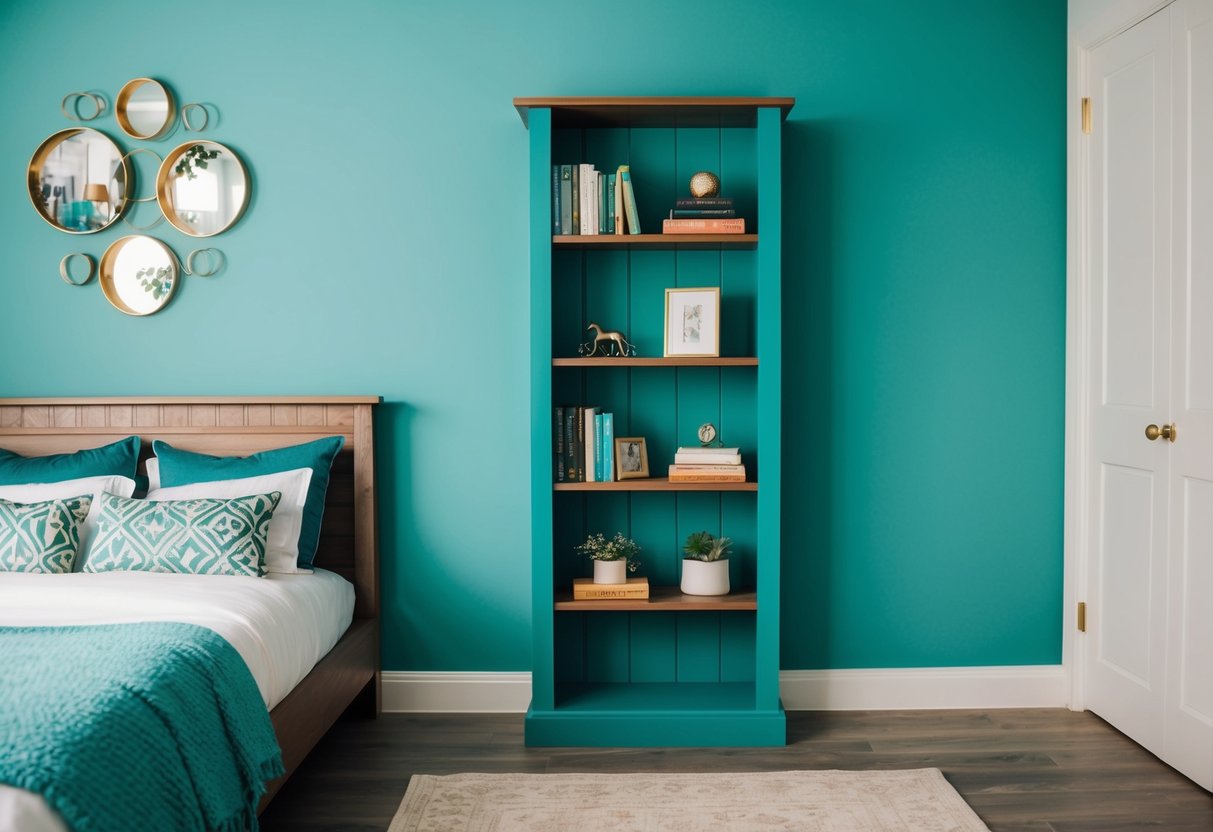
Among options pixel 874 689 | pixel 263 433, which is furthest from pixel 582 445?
pixel 874 689

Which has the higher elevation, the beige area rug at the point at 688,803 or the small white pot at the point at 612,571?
the small white pot at the point at 612,571

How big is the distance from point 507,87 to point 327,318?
39.0 inches

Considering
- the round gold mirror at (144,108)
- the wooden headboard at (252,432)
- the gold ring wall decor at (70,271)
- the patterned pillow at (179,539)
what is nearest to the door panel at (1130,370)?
the wooden headboard at (252,432)

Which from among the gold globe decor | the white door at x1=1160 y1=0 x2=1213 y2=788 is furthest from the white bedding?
the white door at x1=1160 y1=0 x2=1213 y2=788

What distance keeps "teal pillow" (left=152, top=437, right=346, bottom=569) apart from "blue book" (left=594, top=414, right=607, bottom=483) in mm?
852

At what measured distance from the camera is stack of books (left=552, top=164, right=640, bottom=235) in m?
2.97

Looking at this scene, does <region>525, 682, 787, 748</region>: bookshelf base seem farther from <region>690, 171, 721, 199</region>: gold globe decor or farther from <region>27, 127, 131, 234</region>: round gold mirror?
<region>27, 127, 131, 234</region>: round gold mirror

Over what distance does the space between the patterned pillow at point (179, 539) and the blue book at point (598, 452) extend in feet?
3.36

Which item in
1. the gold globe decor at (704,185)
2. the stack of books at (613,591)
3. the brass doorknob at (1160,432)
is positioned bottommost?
the stack of books at (613,591)

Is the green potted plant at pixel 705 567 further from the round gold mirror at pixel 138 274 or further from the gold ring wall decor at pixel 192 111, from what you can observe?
the gold ring wall decor at pixel 192 111

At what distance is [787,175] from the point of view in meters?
3.17

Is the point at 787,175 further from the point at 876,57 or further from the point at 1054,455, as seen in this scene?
the point at 1054,455

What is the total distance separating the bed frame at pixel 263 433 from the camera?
3.13 metres

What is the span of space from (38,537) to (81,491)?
0.92 feet
